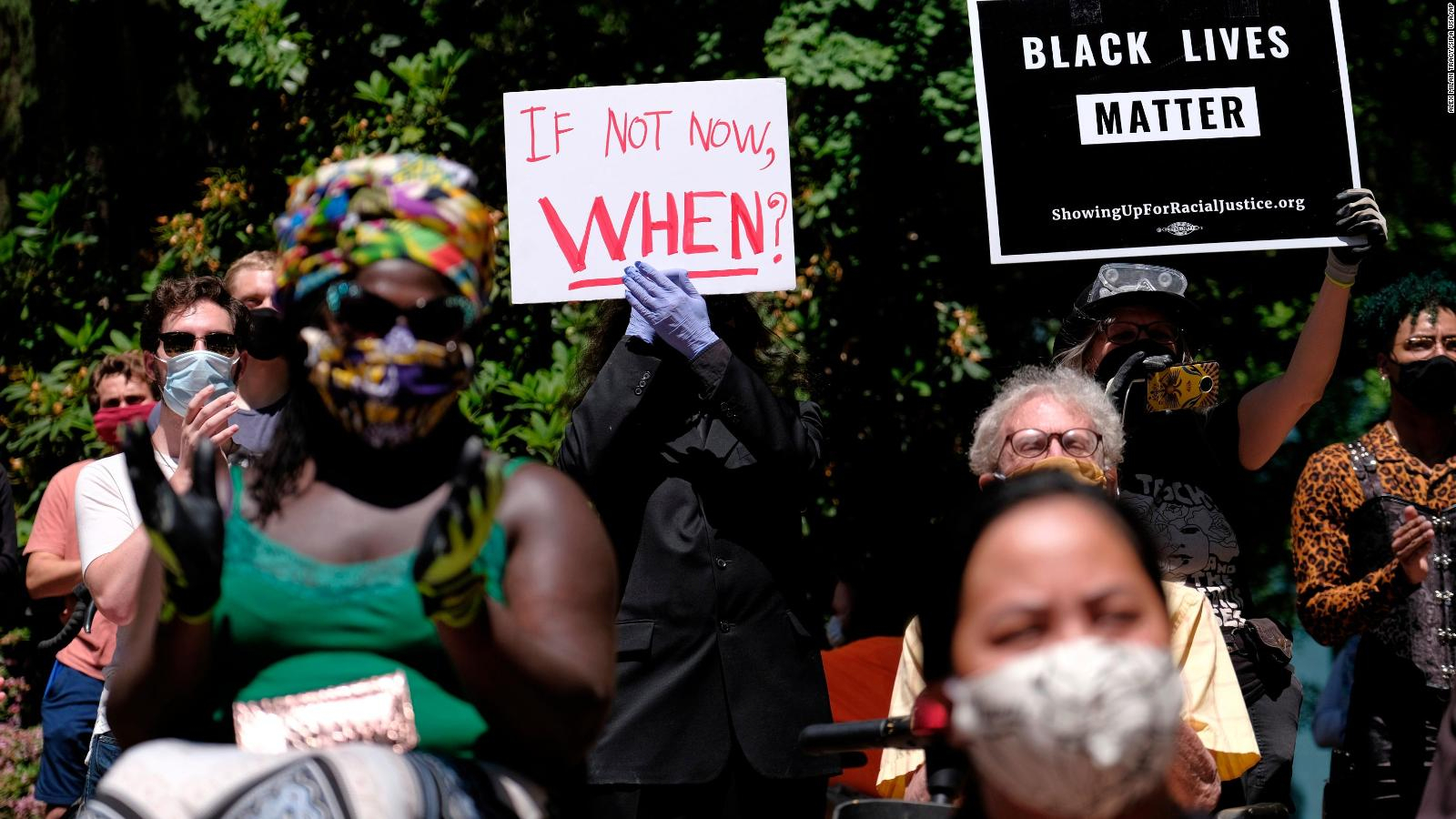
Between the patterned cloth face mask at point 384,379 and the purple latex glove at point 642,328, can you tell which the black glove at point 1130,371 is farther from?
the patterned cloth face mask at point 384,379

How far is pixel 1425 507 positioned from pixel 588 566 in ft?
11.2

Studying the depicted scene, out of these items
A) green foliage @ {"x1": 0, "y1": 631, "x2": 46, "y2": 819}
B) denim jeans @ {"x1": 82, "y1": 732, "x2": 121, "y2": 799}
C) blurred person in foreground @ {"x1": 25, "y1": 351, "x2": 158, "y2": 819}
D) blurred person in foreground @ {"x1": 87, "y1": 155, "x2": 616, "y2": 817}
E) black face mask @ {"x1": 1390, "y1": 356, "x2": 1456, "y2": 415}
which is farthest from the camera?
green foliage @ {"x1": 0, "y1": 631, "x2": 46, "y2": 819}

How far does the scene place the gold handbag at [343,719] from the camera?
224cm

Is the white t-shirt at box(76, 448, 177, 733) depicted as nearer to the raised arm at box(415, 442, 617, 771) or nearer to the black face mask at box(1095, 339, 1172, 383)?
the raised arm at box(415, 442, 617, 771)

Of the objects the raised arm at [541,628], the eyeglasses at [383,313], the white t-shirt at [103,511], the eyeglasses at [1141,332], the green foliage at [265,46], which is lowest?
the raised arm at [541,628]

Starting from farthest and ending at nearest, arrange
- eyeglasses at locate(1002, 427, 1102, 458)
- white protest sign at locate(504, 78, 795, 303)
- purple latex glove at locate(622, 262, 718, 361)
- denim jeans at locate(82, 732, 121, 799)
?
white protest sign at locate(504, 78, 795, 303) < purple latex glove at locate(622, 262, 718, 361) < denim jeans at locate(82, 732, 121, 799) < eyeglasses at locate(1002, 427, 1102, 458)

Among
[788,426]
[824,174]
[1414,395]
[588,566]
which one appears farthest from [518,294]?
[824,174]

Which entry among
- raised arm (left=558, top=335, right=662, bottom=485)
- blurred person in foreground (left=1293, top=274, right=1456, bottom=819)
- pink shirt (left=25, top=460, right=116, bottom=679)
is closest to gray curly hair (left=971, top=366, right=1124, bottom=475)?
raised arm (left=558, top=335, right=662, bottom=485)

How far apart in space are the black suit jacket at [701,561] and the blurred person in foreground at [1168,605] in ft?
1.98

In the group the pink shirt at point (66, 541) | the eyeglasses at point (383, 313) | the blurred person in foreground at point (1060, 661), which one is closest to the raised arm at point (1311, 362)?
the blurred person in foreground at point (1060, 661)

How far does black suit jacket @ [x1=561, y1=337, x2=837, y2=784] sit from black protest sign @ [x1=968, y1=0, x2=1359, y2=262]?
42.6 inches

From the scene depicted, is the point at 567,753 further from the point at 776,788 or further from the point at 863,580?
the point at 863,580

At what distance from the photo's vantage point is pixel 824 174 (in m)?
7.94

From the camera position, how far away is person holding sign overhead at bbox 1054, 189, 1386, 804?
4.18 metres
